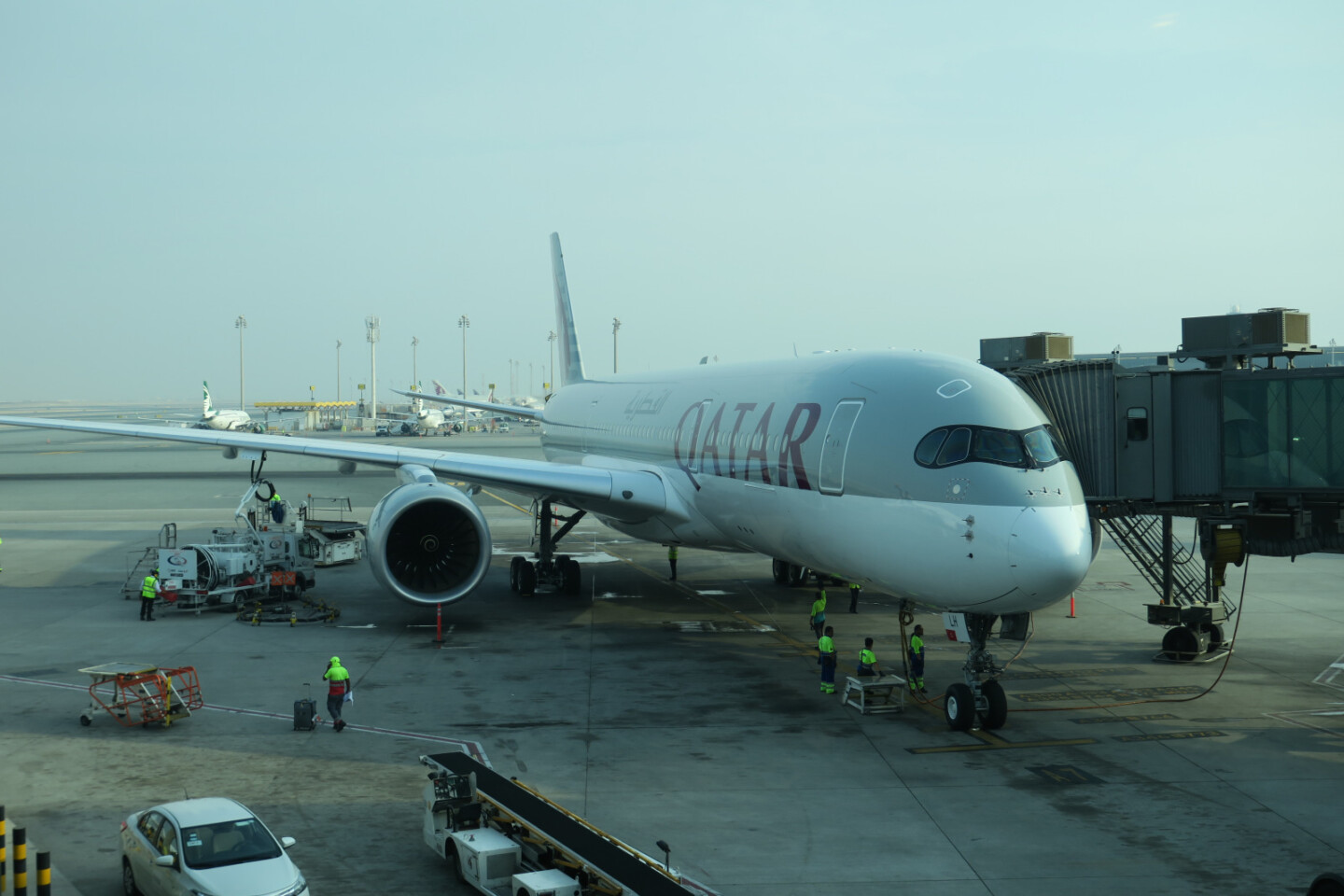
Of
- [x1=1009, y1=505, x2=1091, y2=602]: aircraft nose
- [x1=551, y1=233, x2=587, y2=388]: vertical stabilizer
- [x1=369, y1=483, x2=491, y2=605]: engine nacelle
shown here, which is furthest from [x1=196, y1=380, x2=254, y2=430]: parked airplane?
[x1=1009, y1=505, x2=1091, y2=602]: aircraft nose

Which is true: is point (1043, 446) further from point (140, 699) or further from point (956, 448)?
point (140, 699)

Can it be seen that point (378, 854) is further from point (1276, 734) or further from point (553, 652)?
point (1276, 734)

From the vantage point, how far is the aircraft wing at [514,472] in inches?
948

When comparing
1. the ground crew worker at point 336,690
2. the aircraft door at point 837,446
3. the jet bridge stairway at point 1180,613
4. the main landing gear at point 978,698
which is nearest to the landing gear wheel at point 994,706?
the main landing gear at point 978,698

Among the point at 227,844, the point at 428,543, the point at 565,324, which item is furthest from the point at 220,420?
the point at 227,844

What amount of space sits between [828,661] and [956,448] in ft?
15.7

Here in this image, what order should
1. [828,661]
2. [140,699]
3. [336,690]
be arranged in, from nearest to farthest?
[336,690], [140,699], [828,661]

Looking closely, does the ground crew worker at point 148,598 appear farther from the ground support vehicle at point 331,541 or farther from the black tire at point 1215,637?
the black tire at point 1215,637

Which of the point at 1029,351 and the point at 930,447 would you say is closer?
the point at 930,447

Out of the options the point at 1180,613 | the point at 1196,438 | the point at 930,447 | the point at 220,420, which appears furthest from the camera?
the point at 220,420

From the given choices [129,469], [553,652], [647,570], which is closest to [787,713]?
[553,652]

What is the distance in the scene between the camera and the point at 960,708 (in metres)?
16.4

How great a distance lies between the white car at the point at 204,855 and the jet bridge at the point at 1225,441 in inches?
534

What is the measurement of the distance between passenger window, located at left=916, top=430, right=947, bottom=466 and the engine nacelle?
410 inches
